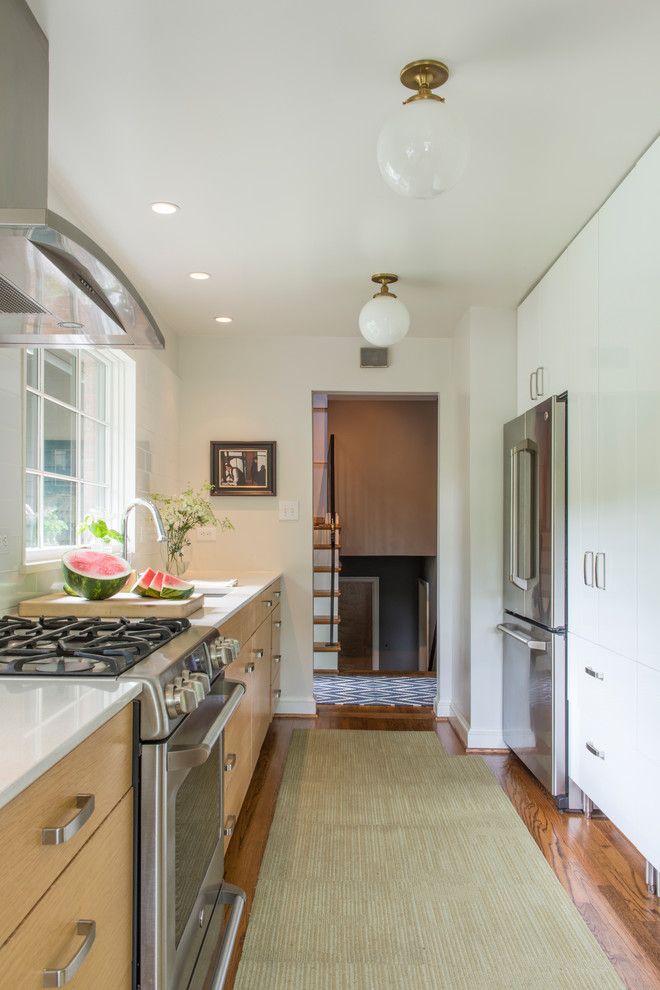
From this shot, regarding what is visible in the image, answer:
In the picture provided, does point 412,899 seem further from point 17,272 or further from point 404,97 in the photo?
point 404,97

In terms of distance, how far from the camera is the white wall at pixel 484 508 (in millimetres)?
3820

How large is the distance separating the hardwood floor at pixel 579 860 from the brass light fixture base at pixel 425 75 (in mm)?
2252

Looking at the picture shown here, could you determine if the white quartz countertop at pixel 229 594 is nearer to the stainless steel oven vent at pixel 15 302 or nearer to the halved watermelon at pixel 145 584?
the halved watermelon at pixel 145 584

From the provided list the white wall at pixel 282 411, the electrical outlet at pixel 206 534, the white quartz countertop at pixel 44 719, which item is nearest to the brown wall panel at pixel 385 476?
the white wall at pixel 282 411

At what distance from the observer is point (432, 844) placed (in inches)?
104

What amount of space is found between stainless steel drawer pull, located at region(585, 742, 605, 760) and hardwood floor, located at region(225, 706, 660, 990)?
0.30m

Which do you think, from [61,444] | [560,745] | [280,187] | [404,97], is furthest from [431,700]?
[404,97]

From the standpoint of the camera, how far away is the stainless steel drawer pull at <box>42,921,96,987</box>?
0.91m

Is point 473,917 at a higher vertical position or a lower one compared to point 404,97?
lower

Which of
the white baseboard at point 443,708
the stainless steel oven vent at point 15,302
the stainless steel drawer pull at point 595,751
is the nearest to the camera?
the stainless steel oven vent at point 15,302

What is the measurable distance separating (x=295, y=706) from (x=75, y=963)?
355cm

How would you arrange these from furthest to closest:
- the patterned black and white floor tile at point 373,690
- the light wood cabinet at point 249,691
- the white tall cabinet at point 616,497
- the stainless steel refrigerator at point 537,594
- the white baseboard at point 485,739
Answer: the patterned black and white floor tile at point 373,690, the white baseboard at point 485,739, the stainless steel refrigerator at point 537,594, the light wood cabinet at point 249,691, the white tall cabinet at point 616,497

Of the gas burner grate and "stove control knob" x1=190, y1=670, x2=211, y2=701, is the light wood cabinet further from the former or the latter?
"stove control knob" x1=190, y1=670, x2=211, y2=701

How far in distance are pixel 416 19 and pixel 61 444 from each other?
198cm
